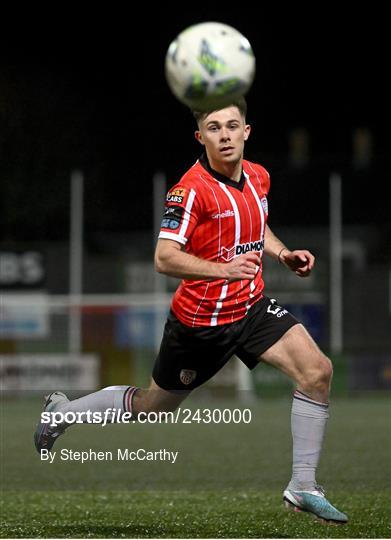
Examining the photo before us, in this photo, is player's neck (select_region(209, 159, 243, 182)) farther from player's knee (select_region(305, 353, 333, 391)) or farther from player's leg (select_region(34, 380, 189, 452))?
player's leg (select_region(34, 380, 189, 452))

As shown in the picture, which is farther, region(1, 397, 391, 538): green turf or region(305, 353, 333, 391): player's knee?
region(1, 397, 391, 538): green turf

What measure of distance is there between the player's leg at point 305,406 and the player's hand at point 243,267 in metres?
0.75

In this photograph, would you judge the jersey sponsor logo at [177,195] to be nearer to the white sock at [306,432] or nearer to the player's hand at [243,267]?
the player's hand at [243,267]

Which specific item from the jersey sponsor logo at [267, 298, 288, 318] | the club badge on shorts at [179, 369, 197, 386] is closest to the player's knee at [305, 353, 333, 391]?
the jersey sponsor logo at [267, 298, 288, 318]

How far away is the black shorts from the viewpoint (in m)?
7.20

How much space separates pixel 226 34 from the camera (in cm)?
668

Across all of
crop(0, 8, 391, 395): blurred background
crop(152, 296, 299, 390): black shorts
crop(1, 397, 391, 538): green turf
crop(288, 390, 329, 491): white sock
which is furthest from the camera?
crop(0, 8, 391, 395): blurred background

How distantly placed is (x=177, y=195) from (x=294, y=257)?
30.4 inches

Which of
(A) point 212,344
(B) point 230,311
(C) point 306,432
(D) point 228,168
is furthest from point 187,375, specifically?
(D) point 228,168

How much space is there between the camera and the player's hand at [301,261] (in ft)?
23.5

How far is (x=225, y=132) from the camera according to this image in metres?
7.04

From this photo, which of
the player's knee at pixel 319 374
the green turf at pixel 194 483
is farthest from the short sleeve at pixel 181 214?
the green turf at pixel 194 483

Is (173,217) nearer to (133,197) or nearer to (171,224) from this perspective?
(171,224)

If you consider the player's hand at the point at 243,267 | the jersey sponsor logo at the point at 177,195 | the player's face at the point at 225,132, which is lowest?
the player's hand at the point at 243,267
